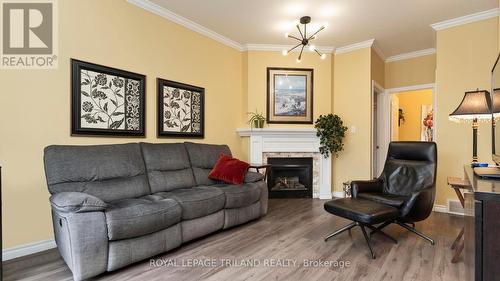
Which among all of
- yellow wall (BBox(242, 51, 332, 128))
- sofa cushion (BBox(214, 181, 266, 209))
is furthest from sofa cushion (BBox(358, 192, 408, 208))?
yellow wall (BBox(242, 51, 332, 128))

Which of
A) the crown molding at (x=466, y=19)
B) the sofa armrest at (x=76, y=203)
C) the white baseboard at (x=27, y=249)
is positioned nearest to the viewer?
the sofa armrest at (x=76, y=203)

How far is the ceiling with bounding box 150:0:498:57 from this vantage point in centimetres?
330

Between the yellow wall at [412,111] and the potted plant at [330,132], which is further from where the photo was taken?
the yellow wall at [412,111]

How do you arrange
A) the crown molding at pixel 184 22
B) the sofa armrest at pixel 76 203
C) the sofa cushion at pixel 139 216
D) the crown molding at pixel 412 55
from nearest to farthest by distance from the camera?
the sofa armrest at pixel 76 203 → the sofa cushion at pixel 139 216 → the crown molding at pixel 184 22 → the crown molding at pixel 412 55

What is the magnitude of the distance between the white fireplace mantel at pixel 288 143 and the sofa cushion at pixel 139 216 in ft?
7.70

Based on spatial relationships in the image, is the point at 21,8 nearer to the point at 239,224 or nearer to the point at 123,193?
the point at 123,193

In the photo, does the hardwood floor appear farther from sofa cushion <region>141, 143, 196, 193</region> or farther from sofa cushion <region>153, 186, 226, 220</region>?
sofa cushion <region>141, 143, 196, 193</region>

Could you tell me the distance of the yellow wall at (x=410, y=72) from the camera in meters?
4.88

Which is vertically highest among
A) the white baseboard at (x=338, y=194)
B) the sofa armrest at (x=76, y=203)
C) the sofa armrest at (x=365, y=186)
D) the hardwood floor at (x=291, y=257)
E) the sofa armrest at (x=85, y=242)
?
the sofa armrest at (x=76, y=203)

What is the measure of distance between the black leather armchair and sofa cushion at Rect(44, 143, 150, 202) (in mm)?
2405

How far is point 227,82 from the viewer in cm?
455

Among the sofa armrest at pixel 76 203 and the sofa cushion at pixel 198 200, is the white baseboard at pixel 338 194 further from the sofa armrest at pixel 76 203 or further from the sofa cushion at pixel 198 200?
the sofa armrest at pixel 76 203

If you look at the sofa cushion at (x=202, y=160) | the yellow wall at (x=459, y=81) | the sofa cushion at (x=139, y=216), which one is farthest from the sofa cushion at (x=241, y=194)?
the yellow wall at (x=459, y=81)

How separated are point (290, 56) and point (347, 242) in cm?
325
